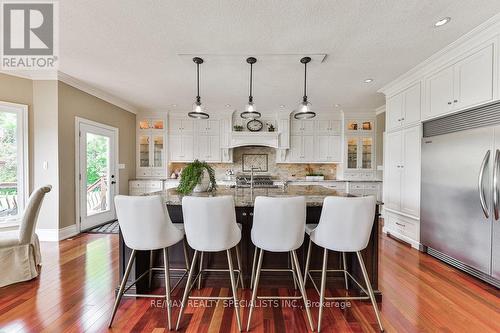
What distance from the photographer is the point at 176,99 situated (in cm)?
474

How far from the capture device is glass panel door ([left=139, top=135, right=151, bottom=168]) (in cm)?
578

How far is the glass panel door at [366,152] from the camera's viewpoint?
18.4 ft

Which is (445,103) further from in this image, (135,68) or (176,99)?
(176,99)

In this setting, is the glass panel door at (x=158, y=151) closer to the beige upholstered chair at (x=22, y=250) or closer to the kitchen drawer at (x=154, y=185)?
the kitchen drawer at (x=154, y=185)

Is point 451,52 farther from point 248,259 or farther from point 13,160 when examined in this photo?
point 13,160

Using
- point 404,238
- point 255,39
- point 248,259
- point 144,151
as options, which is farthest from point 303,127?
point 248,259

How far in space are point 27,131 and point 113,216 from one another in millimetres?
2182

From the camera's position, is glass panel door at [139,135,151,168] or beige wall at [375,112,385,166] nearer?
beige wall at [375,112,385,166]

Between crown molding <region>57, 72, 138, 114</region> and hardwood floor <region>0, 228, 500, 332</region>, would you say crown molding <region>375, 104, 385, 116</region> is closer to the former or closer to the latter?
hardwood floor <region>0, 228, 500, 332</region>

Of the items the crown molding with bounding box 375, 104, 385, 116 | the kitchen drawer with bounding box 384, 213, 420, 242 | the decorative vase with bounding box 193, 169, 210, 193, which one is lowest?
the kitchen drawer with bounding box 384, 213, 420, 242

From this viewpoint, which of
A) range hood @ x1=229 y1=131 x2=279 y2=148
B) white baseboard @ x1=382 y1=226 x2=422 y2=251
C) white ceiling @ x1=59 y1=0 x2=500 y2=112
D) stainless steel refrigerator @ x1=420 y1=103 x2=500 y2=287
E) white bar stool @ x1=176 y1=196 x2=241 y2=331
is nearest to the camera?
white bar stool @ x1=176 y1=196 x2=241 y2=331

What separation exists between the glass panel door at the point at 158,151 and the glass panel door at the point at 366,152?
5.02 meters

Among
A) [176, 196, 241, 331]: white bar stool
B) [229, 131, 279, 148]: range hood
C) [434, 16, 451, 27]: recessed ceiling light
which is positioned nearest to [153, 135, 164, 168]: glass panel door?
[229, 131, 279, 148]: range hood

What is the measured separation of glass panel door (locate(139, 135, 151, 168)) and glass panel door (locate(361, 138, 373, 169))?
211 inches
